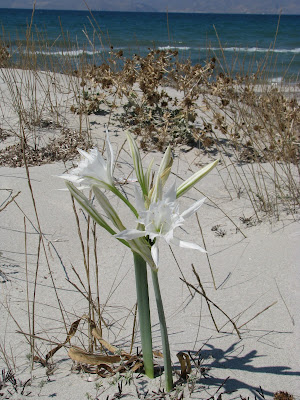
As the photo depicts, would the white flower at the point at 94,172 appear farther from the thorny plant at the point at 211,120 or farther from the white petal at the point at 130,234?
the thorny plant at the point at 211,120

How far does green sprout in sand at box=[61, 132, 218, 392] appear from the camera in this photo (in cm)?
118

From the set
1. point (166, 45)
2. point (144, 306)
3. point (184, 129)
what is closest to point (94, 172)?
point (144, 306)

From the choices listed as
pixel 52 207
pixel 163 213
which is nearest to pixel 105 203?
pixel 163 213

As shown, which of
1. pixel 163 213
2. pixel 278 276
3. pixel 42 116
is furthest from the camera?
pixel 42 116

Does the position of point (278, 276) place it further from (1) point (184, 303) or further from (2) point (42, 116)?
(2) point (42, 116)

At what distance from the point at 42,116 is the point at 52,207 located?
68.5 inches

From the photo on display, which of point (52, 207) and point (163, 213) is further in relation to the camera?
point (52, 207)

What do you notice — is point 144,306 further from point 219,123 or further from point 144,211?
point 219,123

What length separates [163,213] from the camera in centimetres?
120

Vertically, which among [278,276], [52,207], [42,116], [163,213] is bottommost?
[278,276]

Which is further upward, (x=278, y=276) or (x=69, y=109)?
(x=69, y=109)

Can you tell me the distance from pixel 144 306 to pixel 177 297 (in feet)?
2.54

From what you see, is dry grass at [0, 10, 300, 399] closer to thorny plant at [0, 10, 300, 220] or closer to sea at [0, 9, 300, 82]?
thorny plant at [0, 10, 300, 220]

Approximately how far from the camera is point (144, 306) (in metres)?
1.45
